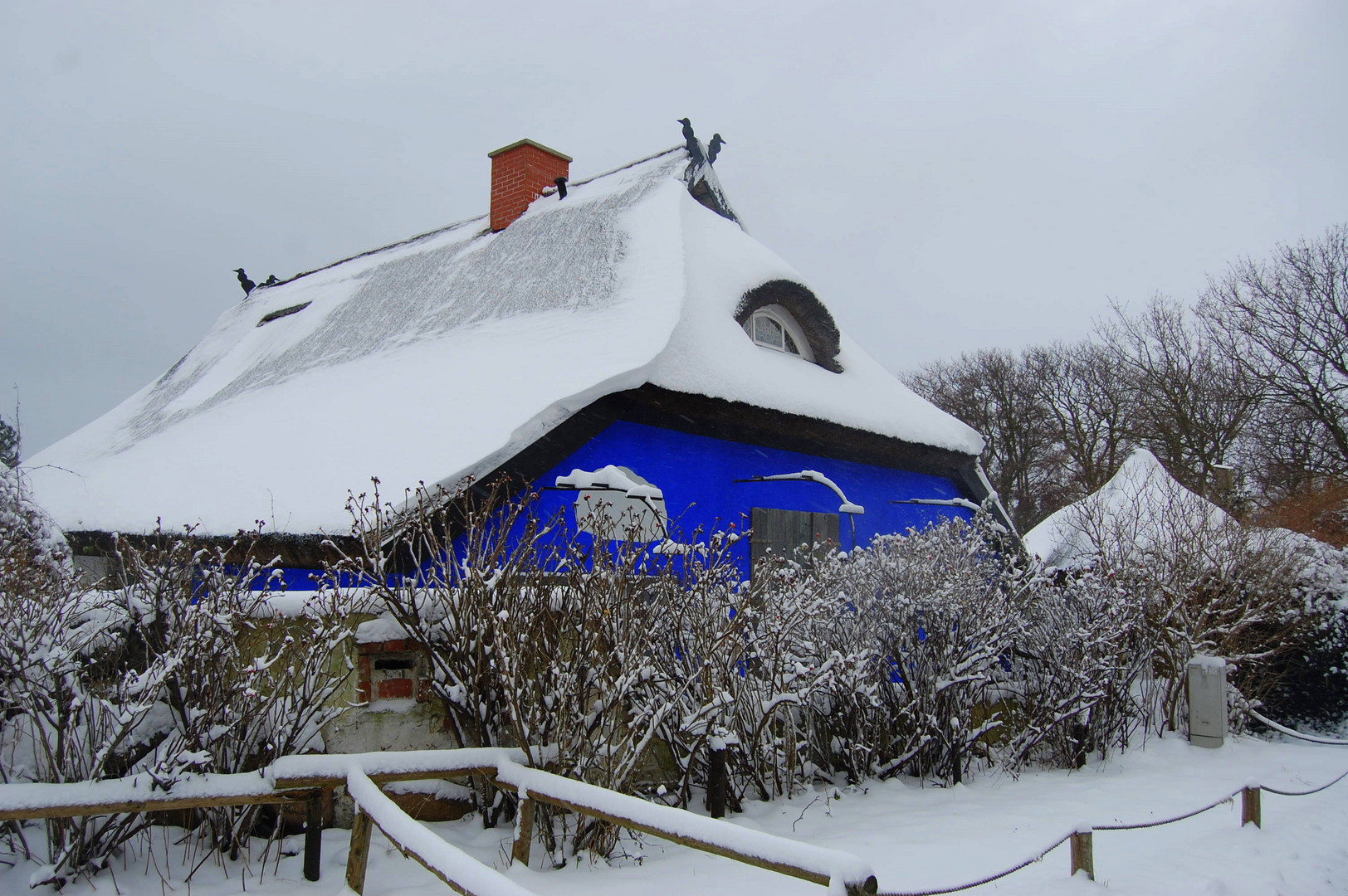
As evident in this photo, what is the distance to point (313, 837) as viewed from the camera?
314 centimetres

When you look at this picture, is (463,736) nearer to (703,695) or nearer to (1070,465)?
(703,695)

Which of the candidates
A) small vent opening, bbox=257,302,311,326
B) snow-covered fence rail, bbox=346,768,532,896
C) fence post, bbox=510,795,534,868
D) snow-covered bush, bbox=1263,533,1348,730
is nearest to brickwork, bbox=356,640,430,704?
snow-covered fence rail, bbox=346,768,532,896

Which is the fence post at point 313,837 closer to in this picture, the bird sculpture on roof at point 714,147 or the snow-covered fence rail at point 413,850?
the snow-covered fence rail at point 413,850

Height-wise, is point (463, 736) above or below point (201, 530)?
below

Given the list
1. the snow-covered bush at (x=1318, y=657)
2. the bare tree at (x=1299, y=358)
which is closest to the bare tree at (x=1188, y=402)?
the bare tree at (x=1299, y=358)

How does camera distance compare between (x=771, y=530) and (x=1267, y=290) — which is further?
(x=1267, y=290)

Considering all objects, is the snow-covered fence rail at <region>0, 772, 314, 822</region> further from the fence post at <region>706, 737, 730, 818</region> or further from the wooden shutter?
the wooden shutter

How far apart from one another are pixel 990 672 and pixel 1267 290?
17.4m

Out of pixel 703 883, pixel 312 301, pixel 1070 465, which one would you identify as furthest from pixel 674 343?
pixel 1070 465

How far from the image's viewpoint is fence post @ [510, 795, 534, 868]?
317 cm

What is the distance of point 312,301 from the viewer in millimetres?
13625

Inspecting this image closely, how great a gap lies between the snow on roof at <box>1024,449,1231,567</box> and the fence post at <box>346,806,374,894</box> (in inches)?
283

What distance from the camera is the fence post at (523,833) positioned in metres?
3.17

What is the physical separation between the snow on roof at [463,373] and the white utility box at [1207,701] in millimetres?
3312
